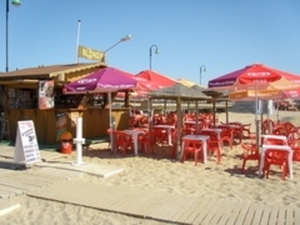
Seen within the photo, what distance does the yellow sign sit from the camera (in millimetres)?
13164

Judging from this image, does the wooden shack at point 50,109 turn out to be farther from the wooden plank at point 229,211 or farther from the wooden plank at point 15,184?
the wooden plank at point 229,211

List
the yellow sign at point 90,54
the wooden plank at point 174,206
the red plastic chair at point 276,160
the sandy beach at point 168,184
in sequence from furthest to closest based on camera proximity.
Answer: the yellow sign at point 90,54 → the red plastic chair at point 276,160 → the sandy beach at point 168,184 → the wooden plank at point 174,206

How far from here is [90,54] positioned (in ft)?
44.8

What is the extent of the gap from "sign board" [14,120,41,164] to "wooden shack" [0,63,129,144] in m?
2.89

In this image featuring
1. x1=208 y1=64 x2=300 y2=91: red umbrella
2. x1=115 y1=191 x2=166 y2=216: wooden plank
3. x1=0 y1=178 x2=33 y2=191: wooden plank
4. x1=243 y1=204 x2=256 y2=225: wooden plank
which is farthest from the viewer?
x1=208 y1=64 x2=300 y2=91: red umbrella

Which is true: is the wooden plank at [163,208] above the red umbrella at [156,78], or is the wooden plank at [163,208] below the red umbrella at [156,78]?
below

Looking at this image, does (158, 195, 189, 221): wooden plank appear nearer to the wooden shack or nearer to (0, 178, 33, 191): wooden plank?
(0, 178, 33, 191): wooden plank

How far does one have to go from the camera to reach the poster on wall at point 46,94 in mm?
10607

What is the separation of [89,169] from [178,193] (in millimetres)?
2523

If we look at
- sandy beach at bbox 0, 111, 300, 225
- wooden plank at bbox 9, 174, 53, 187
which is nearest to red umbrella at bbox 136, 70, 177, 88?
sandy beach at bbox 0, 111, 300, 225

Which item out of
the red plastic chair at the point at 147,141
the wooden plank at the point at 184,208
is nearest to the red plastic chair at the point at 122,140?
the red plastic chair at the point at 147,141

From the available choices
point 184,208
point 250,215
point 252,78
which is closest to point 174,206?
point 184,208

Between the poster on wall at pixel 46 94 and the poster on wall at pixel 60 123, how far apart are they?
418 mm

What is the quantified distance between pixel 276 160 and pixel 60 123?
712 cm
